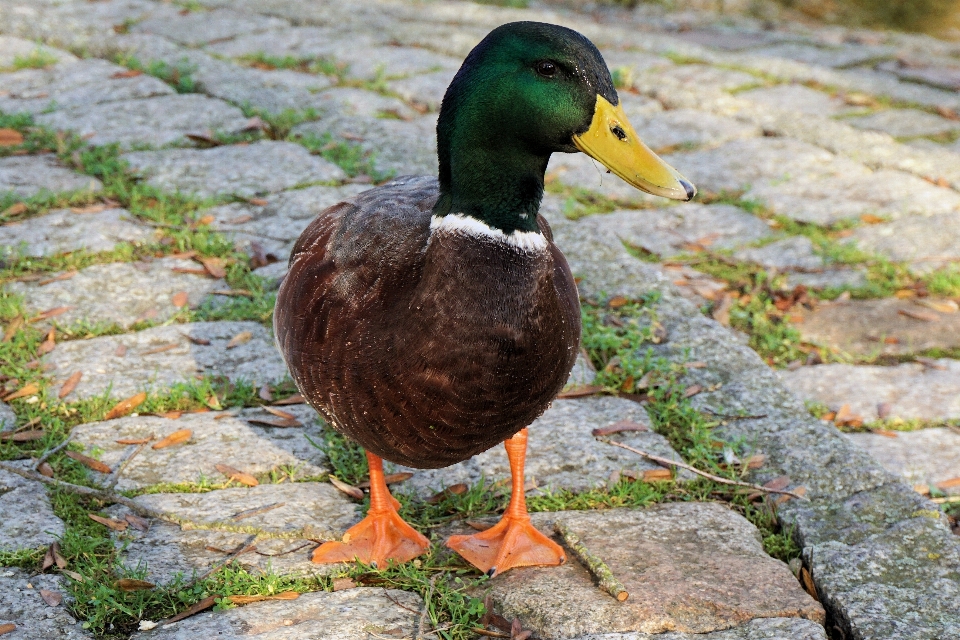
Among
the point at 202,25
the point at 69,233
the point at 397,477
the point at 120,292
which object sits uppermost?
the point at 202,25

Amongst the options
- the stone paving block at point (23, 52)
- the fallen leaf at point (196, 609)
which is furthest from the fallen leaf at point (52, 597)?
the stone paving block at point (23, 52)

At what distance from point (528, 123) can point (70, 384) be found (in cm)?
174

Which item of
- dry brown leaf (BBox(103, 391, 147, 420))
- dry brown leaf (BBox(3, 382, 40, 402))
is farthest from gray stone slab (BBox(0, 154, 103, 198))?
dry brown leaf (BBox(103, 391, 147, 420))

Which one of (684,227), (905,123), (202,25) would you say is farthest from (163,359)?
(905,123)

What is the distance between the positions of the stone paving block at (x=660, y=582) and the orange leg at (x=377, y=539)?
24cm

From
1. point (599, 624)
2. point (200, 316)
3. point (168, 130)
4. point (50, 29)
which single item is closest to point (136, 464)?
point (200, 316)

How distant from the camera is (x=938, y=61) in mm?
6613

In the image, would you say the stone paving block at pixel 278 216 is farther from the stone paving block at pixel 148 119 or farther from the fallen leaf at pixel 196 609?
the fallen leaf at pixel 196 609

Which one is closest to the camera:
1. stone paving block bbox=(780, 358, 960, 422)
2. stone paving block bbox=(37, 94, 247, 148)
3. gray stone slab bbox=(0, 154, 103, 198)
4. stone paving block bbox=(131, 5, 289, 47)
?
stone paving block bbox=(780, 358, 960, 422)

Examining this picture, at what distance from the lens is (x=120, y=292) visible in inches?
140

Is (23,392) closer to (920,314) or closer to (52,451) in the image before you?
(52,451)

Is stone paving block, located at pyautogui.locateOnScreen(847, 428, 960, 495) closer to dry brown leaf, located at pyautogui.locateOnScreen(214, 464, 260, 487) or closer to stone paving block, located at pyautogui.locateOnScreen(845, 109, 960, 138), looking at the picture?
dry brown leaf, located at pyautogui.locateOnScreen(214, 464, 260, 487)

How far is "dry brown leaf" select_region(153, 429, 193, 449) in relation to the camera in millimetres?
2820

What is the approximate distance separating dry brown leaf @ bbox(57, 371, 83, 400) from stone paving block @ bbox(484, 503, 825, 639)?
4.80 ft
